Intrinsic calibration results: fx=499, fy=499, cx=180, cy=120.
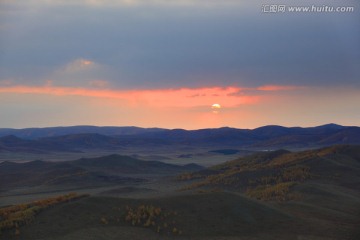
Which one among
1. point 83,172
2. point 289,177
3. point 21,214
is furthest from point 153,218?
point 83,172

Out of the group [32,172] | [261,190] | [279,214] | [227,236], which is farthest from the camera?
[32,172]

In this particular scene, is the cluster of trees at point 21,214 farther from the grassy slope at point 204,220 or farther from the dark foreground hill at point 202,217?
the grassy slope at point 204,220

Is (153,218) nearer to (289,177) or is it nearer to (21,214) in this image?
(21,214)

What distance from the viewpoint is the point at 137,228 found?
90.0 feet

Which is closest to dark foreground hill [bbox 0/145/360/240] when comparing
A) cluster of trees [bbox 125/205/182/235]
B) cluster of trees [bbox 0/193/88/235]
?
cluster of trees [bbox 125/205/182/235]

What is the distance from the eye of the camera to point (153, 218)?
2898 centimetres

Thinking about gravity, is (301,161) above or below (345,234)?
above

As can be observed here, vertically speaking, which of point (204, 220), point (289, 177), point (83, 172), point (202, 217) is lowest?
point (204, 220)

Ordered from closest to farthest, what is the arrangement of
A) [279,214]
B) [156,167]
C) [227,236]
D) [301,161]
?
[227,236], [279,214], [301,161], [156,167]

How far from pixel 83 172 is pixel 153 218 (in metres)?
47.4

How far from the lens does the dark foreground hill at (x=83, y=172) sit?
227 ft

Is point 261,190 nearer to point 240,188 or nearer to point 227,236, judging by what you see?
point 240,188

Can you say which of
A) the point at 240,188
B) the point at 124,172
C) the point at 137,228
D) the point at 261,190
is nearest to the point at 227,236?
the point at 137,228

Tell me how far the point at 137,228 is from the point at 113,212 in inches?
97.5
